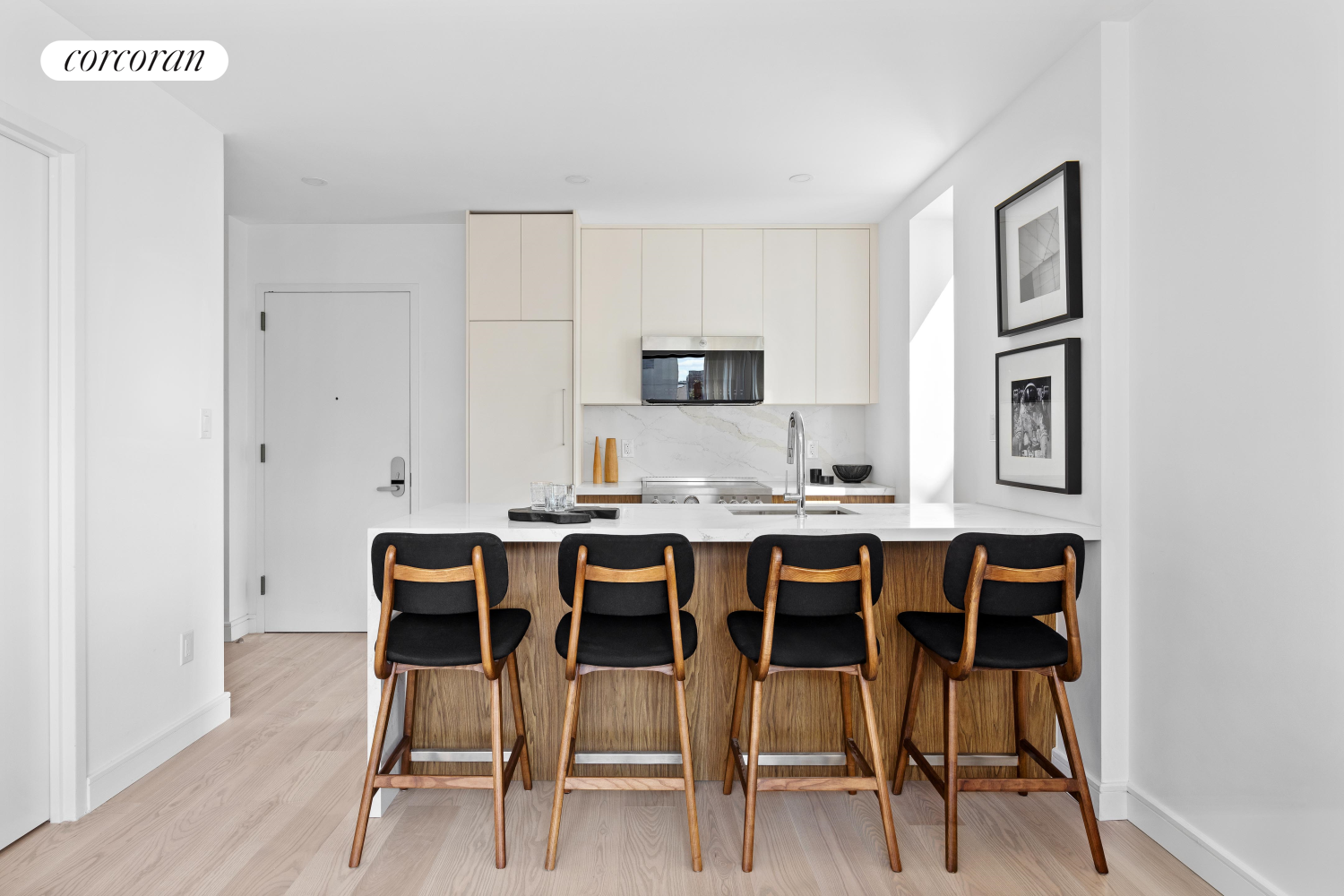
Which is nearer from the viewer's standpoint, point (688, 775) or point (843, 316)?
point (688, 775)

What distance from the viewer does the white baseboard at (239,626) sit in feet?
14.4

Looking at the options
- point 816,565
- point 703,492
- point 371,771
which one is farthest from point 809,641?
point 703,492

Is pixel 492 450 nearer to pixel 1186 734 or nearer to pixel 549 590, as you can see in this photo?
pixel 549 590

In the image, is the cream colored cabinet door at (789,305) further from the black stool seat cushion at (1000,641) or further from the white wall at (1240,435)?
the black stool seat cushion at (1000,641)

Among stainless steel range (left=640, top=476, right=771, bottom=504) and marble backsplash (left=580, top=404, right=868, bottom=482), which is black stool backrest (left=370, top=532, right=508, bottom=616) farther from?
marble backsplash (left=580, top=404, right=868, bottom=482)

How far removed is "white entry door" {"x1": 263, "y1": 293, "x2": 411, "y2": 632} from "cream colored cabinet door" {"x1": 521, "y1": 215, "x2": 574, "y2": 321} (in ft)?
3.34

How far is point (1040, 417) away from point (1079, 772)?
3.88 ft

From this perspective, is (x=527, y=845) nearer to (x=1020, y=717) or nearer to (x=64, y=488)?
(x=1020, y=717)

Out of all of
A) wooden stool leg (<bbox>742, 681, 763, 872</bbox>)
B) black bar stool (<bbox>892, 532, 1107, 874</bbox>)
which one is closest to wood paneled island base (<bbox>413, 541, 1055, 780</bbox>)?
black bar stool (<bbox>892, 532, 1107, 874</bbox>)

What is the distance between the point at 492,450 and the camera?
4.31 metres

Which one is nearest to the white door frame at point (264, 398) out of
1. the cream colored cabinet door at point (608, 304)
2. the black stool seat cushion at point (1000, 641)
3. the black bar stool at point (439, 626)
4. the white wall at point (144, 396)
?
the cream colored cabinet door at point (608, 304)

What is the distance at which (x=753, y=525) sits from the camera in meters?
2.37

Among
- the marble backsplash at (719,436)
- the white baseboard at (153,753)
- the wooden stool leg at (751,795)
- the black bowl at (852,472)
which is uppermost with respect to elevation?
the marble backsplash at (719,436)

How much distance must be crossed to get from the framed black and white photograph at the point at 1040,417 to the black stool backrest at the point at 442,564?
1887 mm
